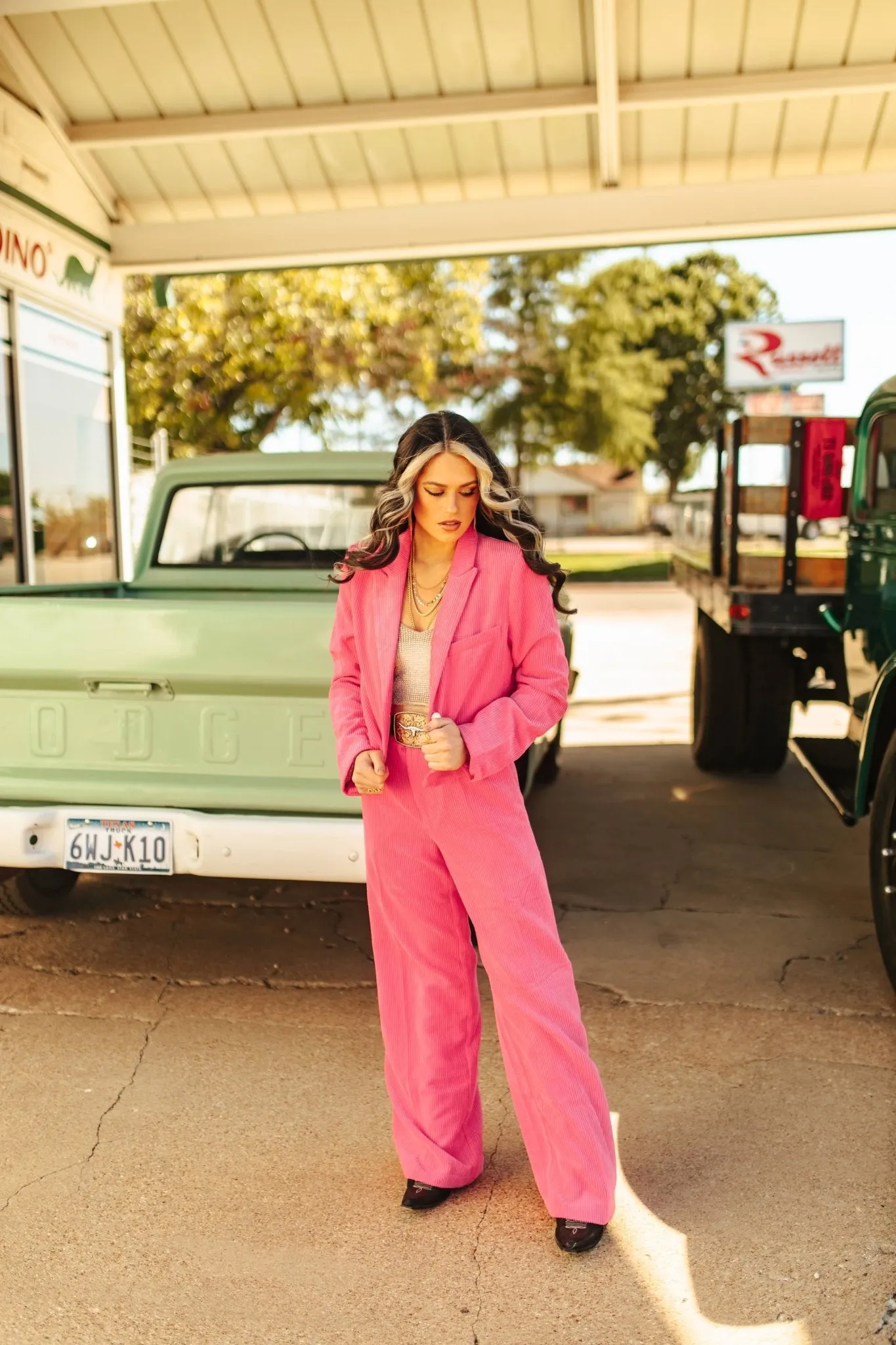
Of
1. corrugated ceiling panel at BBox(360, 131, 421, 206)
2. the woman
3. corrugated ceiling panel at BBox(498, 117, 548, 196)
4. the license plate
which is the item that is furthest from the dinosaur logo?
the woman

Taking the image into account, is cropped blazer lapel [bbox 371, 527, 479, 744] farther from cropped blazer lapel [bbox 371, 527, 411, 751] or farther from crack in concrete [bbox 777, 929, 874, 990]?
crack in concrete [bbox 777, 929, 874, 990]

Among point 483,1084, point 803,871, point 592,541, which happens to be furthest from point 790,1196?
point 592,541

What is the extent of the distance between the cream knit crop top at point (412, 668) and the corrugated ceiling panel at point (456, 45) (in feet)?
18.8

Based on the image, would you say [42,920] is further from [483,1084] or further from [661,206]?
[661,206]

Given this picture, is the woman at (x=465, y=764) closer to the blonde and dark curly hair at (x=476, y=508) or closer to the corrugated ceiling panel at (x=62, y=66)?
the blonde and dark curly hair at (x=476, y=508)

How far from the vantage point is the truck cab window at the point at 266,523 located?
6.09 meters

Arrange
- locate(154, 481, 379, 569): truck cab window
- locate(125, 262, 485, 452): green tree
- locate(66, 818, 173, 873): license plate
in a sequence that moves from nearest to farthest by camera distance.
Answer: locate(66, 818, 173, 873): license plate
locate(154, 481, 379, 569): truck cab window
locate(125, 262, 485, 452): green tree

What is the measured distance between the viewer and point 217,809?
4184mm

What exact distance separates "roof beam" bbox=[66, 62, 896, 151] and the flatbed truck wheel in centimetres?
484

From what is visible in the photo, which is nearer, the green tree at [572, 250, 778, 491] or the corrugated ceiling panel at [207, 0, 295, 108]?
the corrugated ceiling panel at [207, 0, 295, 108]

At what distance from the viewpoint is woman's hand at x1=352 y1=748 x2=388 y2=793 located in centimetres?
279

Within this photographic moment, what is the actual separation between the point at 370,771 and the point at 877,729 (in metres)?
2.38

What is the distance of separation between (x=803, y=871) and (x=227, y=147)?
6.08 metres

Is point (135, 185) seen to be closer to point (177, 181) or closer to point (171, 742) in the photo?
point (177, 181)
